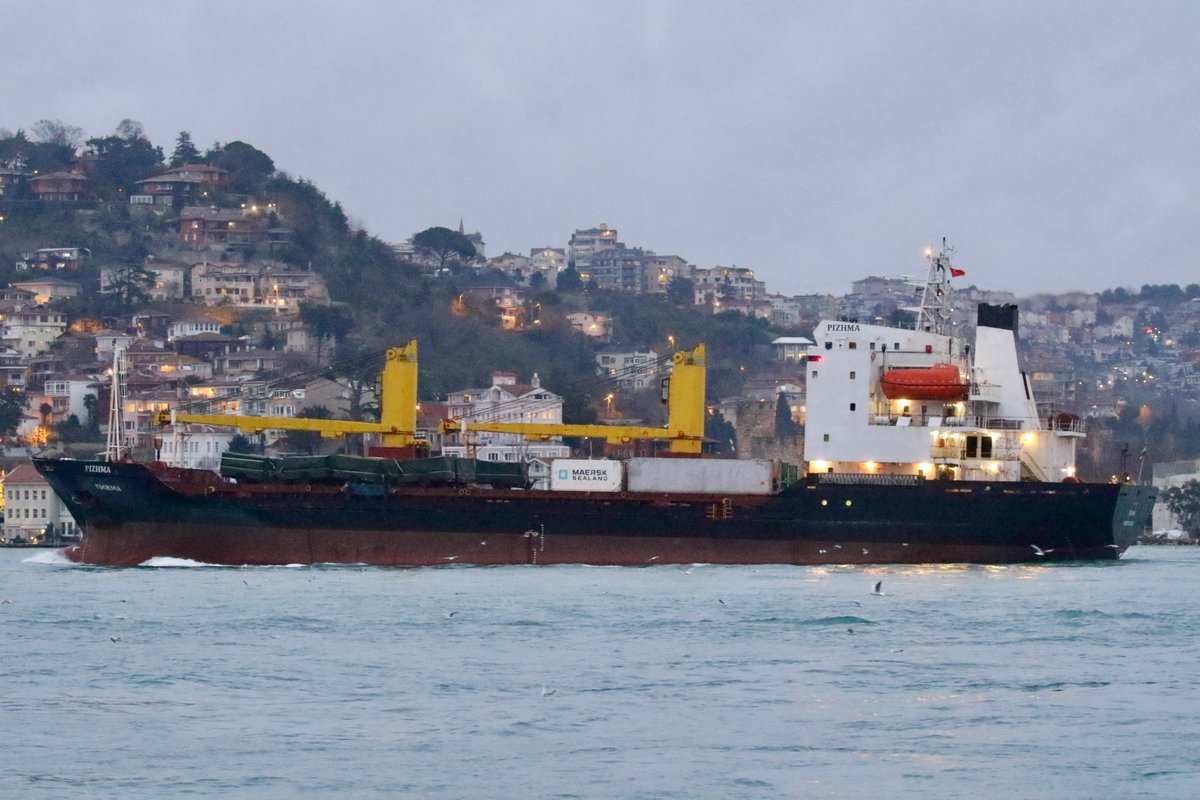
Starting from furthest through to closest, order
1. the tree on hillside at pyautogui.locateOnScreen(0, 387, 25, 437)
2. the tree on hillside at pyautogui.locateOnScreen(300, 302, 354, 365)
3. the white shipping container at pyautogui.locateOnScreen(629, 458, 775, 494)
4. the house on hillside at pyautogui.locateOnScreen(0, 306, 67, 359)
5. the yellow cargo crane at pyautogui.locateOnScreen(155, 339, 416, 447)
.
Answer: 1. the house on hillside at pyautogui.locateOnScreen(0, 306, 67, 359)
2. the tree on hillside at pyautogui.locateOnScreen(300, 302, 354, 365)
3. the tree on hillside at pyautogui.locateOnScreen(0, 387, 25, 437)
4. the yellow cargo crane at pyautogui.locateOnScreen(155, 339, 416, 447)
5. the white shipping container at pyautogui.locateOnScreen(629, 458, 775, 494)

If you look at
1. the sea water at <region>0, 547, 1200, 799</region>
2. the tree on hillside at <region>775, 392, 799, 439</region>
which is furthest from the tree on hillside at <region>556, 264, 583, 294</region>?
the sea water at <region>0, 547, 1200, 799</region>

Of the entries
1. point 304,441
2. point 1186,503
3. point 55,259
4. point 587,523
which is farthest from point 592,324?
point 587,523

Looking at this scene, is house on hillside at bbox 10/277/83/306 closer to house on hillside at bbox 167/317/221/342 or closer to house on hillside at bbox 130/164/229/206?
house on hillside at bbox 167/317/221/342

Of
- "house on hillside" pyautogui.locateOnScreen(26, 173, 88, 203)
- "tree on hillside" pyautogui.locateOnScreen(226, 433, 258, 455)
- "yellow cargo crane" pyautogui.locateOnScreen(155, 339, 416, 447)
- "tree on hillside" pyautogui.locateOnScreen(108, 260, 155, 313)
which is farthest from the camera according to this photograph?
"house on hillside" pyautogui.locateOnScreen(26, 173, 88, 203)

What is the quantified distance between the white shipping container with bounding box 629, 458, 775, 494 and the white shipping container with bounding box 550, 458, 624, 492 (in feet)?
1.46

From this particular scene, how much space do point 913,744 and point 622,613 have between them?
13826 mm

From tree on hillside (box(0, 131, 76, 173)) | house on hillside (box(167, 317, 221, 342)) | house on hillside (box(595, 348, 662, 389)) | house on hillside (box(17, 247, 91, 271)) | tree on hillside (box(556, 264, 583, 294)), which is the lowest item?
house on hillside (box(595, 348, 662, 389))

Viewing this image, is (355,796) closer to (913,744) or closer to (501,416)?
(913,744)

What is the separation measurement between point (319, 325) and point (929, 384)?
81.3 metres

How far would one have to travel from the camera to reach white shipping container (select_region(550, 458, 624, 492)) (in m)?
50.7

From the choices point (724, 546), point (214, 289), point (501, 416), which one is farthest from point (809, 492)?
point (214, 289)

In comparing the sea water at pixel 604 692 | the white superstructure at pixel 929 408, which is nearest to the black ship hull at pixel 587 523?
the white superstructure at pixel 929 408

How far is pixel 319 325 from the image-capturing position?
12912cm

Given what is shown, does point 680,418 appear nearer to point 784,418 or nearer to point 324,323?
point 784,418
